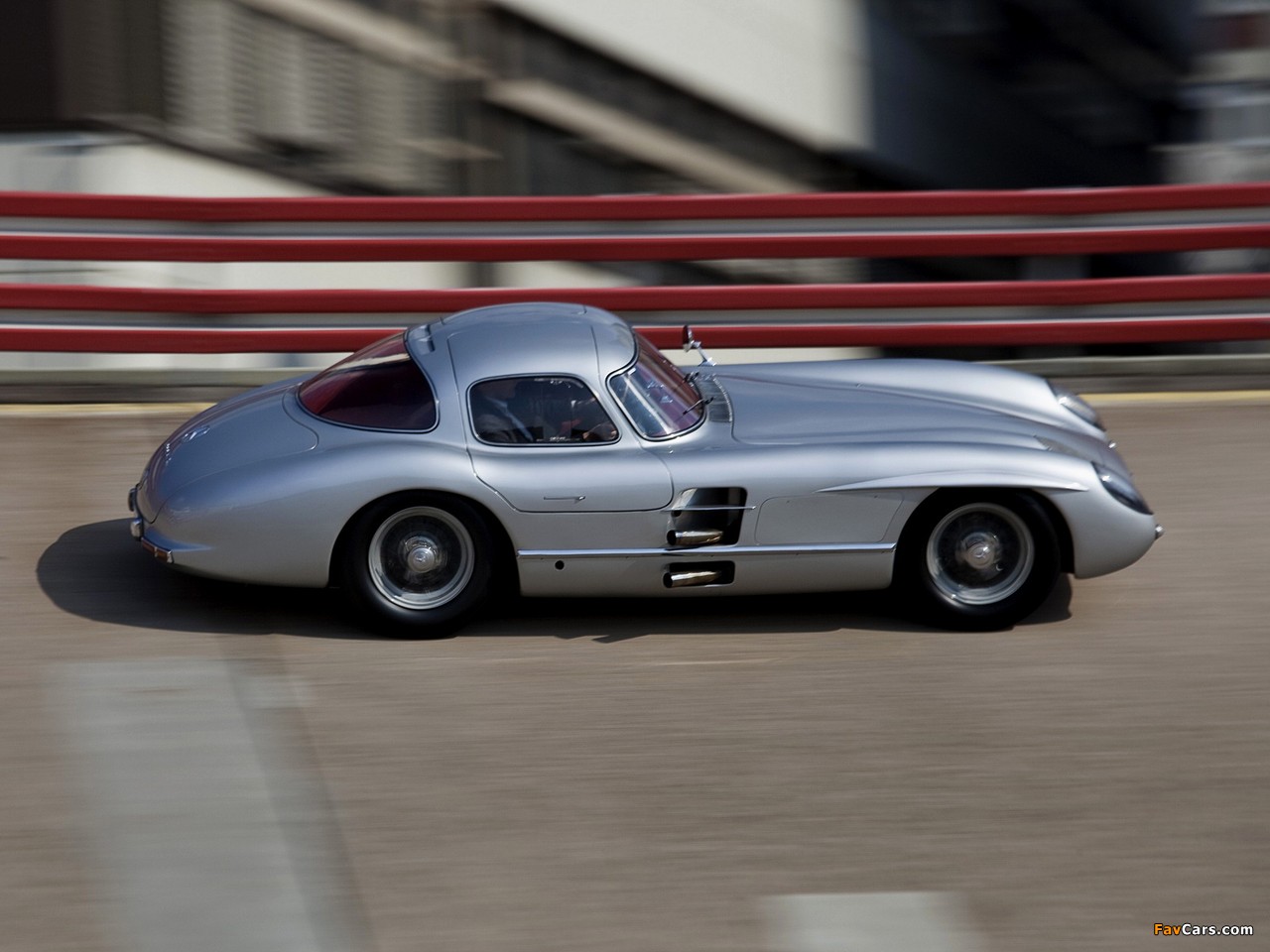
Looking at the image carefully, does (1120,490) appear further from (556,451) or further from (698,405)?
(556,451)

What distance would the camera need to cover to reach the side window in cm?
536

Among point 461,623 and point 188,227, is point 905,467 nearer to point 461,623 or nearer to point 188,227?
point 461,623

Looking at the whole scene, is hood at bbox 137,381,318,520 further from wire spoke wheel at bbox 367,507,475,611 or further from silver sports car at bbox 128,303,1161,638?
wire spoke wheel at bbox 367,507,475,611

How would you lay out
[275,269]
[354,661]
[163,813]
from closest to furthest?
1. [163,813]
2. [354,661]
3. [275,269]

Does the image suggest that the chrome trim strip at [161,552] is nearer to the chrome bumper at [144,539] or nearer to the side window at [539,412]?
the chrome bumper at [144,539]

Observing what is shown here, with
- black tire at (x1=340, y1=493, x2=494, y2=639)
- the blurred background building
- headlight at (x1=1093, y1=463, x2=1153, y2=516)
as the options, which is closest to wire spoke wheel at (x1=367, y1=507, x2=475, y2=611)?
black tire at (x1=340, y1=493, x2=494, y2=639)

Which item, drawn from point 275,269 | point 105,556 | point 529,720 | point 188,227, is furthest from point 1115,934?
point 275,269

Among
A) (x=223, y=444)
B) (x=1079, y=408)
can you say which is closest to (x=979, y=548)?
(x=1079, y=408)

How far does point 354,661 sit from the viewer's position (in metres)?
5.15

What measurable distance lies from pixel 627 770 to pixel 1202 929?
63.0 inches

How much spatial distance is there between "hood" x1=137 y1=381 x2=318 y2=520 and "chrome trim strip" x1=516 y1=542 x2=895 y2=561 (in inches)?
37.3

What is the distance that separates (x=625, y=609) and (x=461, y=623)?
701 mm

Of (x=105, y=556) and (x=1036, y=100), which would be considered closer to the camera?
(x=105, y=556)

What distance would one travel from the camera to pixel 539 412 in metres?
5.38
